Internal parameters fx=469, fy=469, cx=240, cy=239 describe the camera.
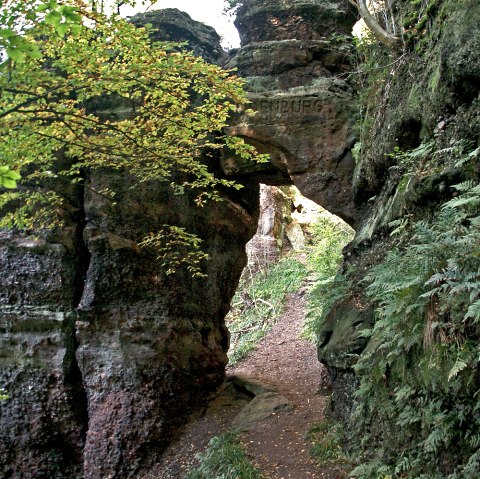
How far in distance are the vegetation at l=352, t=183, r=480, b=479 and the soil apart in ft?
4.85

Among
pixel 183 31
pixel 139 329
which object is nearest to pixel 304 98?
pixel 183 31

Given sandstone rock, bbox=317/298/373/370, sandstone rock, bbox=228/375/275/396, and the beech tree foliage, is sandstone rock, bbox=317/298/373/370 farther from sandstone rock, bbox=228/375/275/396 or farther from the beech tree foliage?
sandstone rock, bbox=228/375/275/396

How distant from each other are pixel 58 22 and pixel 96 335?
25.1 feet

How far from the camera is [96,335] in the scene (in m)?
9.73

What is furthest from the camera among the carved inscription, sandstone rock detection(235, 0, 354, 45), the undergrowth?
the undergrowth

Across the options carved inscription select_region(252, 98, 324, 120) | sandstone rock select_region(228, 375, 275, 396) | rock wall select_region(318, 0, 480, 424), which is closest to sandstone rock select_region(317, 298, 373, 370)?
rock wall select_region(318, 0, 480, 424)

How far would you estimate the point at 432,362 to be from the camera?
4.14 meters

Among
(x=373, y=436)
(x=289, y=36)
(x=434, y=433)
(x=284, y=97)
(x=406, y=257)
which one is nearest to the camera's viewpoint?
(x=434, y=433)

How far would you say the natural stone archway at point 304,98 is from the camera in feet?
33.5

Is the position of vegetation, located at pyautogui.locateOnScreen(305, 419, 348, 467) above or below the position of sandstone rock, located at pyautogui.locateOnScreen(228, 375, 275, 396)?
above

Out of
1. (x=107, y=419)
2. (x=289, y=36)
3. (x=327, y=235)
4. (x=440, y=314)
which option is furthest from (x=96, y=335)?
(x=327, y=235)

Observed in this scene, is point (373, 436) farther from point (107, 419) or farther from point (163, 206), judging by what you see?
point (163, 206)

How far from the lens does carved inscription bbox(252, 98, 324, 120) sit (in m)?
10.4

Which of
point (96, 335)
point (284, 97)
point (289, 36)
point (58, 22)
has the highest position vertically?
point (289, 36)
